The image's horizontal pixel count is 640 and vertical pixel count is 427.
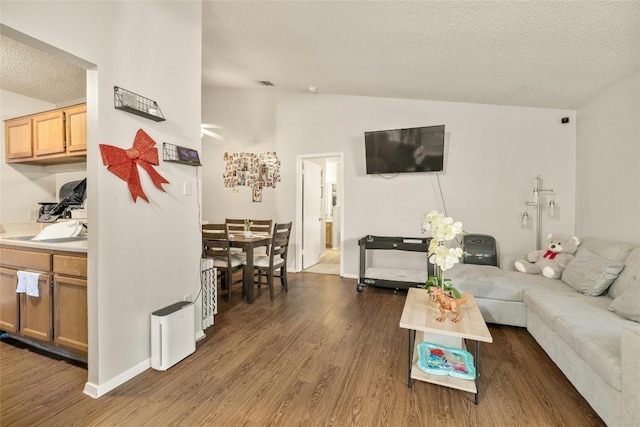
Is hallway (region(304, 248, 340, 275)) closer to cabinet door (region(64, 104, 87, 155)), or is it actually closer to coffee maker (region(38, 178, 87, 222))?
coffee maker (region(38, 178, 87, 222))

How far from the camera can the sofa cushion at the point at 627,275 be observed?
2.13m

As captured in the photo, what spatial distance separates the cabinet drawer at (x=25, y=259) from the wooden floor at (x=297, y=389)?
68 centimetres

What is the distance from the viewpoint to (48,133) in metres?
2.46

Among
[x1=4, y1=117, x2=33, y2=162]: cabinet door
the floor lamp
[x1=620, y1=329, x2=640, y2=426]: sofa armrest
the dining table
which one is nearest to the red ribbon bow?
the dining table

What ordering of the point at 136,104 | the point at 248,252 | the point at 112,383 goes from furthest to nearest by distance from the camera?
1. the point at 248,252
2. the point at 136,104
3. the point at 112,383

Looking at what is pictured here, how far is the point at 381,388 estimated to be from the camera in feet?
6.06

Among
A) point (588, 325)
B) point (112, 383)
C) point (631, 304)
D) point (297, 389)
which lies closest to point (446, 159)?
point (631, 304)

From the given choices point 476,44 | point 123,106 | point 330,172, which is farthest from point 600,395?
point 330,172

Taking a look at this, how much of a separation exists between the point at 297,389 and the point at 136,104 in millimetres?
2144

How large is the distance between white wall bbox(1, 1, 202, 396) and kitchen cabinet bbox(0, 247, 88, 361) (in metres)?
0.30

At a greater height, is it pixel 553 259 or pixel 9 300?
pixel 553 259

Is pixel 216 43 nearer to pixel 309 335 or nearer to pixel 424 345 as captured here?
pixel 309 335

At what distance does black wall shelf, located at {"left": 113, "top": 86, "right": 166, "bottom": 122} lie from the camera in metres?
1.83

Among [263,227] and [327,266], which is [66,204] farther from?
[327,266]
